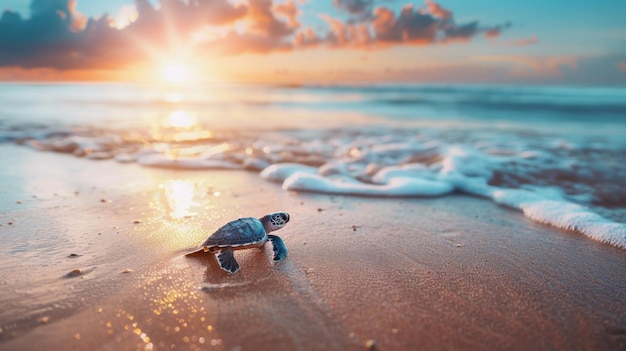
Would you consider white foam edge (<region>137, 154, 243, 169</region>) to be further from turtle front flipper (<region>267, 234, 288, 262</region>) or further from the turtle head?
turtle front flipper (<region>267, 234, 288, 262</region>)

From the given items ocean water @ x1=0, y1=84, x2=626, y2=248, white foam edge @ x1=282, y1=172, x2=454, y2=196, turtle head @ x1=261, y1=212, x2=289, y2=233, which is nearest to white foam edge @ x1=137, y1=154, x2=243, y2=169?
ocean water @ x1=0, y1=84, x2=626, y2=248

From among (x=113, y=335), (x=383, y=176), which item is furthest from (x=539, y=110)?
(x=113, y=335)

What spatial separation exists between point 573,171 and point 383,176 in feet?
11.4

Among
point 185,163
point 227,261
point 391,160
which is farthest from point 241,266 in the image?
point 391,160

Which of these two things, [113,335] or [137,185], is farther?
[137,185]

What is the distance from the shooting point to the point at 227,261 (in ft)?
9.75

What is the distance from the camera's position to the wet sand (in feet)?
7.11

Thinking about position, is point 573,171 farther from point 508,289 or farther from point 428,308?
point 428,308

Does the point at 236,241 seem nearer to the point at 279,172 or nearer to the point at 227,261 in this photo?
the point at 227,261

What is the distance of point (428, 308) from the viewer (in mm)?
2494

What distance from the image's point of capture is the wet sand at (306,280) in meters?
2.17

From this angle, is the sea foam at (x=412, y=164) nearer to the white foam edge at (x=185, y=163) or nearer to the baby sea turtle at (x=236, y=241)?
the white foam edge at (x=185, y=163)

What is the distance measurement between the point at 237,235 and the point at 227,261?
0.22m

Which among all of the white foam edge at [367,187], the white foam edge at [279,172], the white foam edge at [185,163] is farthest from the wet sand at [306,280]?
the white foam edge at [185,163]
